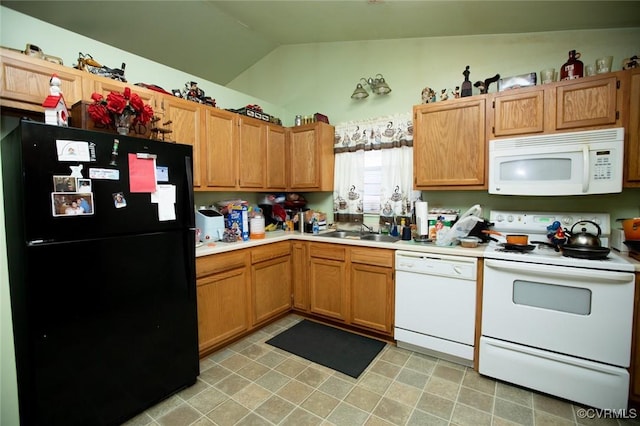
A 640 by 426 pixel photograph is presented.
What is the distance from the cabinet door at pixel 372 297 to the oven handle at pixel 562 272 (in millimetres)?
852

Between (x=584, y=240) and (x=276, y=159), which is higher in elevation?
(x=276, y=159)

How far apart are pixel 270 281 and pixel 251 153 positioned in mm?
1374

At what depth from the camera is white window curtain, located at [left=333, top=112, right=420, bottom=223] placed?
3031 millimetres

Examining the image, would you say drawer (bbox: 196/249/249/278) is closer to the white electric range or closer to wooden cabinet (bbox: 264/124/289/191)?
wooden cabinet (bbox: 264/124/289/191)

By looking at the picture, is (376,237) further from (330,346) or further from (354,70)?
(354,70)

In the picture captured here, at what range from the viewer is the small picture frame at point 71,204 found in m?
1.41

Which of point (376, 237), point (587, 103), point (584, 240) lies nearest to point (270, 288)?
point (376, 237)

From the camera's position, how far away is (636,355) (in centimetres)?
171

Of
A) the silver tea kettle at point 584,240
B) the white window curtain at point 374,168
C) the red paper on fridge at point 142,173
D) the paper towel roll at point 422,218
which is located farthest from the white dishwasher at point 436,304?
the red paper on fridge at point 142,173

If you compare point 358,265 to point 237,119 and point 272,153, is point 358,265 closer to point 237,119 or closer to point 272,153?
point 272,153

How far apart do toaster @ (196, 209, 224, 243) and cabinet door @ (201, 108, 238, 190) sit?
0.88 feet

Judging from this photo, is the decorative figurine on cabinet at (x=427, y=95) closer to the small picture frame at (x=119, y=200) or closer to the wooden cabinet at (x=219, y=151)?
the wooden cabinet at (x=219, y=151)

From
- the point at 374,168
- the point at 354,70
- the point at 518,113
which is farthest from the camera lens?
the point at 354,70

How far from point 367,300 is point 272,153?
1.94m
